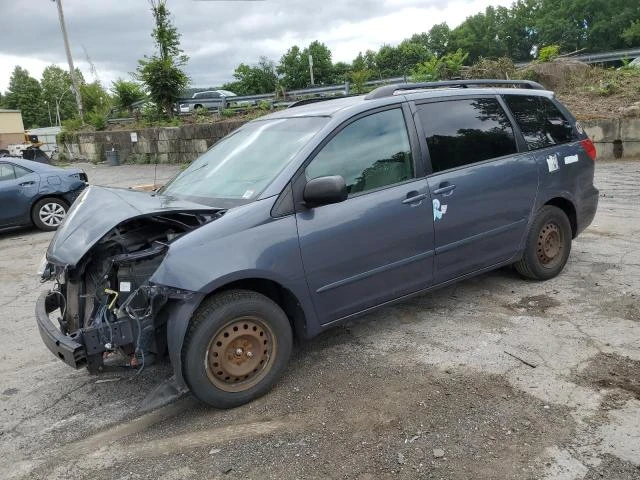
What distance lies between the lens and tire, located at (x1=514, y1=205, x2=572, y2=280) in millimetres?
4826

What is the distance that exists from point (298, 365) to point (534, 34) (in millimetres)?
85950

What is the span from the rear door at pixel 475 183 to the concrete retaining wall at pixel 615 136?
7.67 meters

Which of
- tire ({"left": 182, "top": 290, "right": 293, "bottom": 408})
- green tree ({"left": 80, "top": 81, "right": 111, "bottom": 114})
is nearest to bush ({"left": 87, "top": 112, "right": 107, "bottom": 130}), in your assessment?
green tree ({"left": 80, "top": 81, "right": 111, "bottom": 114})

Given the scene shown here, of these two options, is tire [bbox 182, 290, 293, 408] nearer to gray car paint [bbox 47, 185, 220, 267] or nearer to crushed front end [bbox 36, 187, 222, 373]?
crushed front end [bbox 36, 187, 222, 373]

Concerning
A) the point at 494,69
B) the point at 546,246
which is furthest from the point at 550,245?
the point at 494,69

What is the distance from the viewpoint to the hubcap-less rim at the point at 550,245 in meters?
4.92

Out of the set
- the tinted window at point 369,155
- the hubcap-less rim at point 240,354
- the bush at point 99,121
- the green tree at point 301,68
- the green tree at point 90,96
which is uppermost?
the green tree at point 301,68

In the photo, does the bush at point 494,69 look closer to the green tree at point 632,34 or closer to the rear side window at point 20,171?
the rear side window at point 20,171

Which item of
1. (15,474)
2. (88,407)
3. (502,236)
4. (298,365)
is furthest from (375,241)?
(15,474)

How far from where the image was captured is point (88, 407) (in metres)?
3.51

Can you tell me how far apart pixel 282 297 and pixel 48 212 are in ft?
26.0

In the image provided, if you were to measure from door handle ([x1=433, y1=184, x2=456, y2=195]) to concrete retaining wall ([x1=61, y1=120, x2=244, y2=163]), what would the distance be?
42.2 ft

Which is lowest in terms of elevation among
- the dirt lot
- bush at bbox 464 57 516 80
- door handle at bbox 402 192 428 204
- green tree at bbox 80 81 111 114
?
the dirt lot

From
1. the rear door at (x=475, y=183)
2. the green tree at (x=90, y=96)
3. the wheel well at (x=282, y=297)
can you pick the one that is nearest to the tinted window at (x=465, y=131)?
the rear door at (x=475, y=183)
